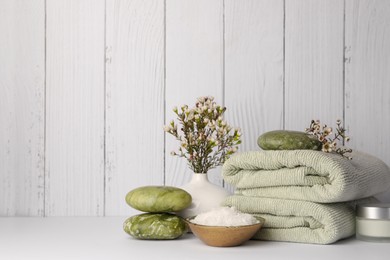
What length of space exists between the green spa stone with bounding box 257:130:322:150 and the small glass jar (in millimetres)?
155

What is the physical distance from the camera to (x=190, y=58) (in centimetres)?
159

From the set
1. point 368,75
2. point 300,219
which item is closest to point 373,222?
point 300,219

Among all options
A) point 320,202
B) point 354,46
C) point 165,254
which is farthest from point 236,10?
point 165,254

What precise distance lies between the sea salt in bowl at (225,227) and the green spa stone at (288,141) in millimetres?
158

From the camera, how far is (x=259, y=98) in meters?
1.58

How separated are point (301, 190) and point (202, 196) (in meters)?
0.23

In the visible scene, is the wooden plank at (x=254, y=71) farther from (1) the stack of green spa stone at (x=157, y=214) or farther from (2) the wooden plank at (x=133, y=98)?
(1) the stack of green spa stone at (x=157, y=214)

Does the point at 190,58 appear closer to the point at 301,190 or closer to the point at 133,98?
the point at 133,98

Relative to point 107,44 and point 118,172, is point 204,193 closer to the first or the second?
point 118,172

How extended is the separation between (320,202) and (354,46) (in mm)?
544

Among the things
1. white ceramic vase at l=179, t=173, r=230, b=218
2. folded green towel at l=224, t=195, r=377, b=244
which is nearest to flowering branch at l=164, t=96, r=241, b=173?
white ceramic vase at l=179, t=173, r=230, b=218

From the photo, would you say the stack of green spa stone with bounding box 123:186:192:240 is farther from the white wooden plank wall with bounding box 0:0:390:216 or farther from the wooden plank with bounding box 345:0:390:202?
the wooden plank with bounding box 345:0:390:202

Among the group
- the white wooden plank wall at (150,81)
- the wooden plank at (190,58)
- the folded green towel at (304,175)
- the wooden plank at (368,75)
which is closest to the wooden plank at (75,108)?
the white wooden plank wall at (150,81)

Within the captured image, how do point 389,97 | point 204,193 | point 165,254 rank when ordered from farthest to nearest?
point 389,97 → point 204,193 → point 165,254
